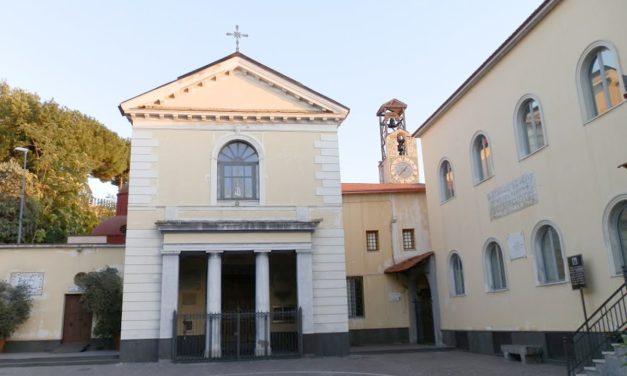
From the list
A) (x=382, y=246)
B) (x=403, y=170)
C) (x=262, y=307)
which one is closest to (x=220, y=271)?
(x=262, y=307)

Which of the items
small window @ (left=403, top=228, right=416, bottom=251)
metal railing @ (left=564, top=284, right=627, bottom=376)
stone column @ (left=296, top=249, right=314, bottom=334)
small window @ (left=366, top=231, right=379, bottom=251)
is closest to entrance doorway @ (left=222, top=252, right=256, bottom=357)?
stone column @ (left=296, top=249, right=314, bottom=334)

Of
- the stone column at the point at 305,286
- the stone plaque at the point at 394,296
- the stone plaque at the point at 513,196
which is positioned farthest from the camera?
the stone plaque at the point at 394,296

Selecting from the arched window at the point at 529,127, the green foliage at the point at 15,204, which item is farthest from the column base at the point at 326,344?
the green foliage at the point at 15,204

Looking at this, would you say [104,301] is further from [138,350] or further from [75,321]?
[138,350]

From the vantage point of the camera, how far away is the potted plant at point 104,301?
18859 millimetres

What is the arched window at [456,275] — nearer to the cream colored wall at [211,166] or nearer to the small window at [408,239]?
the small window at [408,239]

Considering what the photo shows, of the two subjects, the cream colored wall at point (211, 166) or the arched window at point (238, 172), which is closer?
the cream colored wall at point (211, 166)

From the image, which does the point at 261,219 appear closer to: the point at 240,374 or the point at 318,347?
the point at 318,347

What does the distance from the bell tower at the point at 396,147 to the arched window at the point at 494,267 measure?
18.8 metres

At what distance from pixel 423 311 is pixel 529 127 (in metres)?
10.2

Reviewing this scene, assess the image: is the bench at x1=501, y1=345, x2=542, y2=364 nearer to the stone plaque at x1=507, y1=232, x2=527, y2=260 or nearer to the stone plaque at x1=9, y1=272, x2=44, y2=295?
the stone plaque at x1=507, y1=232, x2=527, y2=260

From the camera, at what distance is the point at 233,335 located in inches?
704

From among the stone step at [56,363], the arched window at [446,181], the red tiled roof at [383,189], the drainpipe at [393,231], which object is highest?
the red tiled roof at [383,189]

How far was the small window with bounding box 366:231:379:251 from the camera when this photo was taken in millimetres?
23641
